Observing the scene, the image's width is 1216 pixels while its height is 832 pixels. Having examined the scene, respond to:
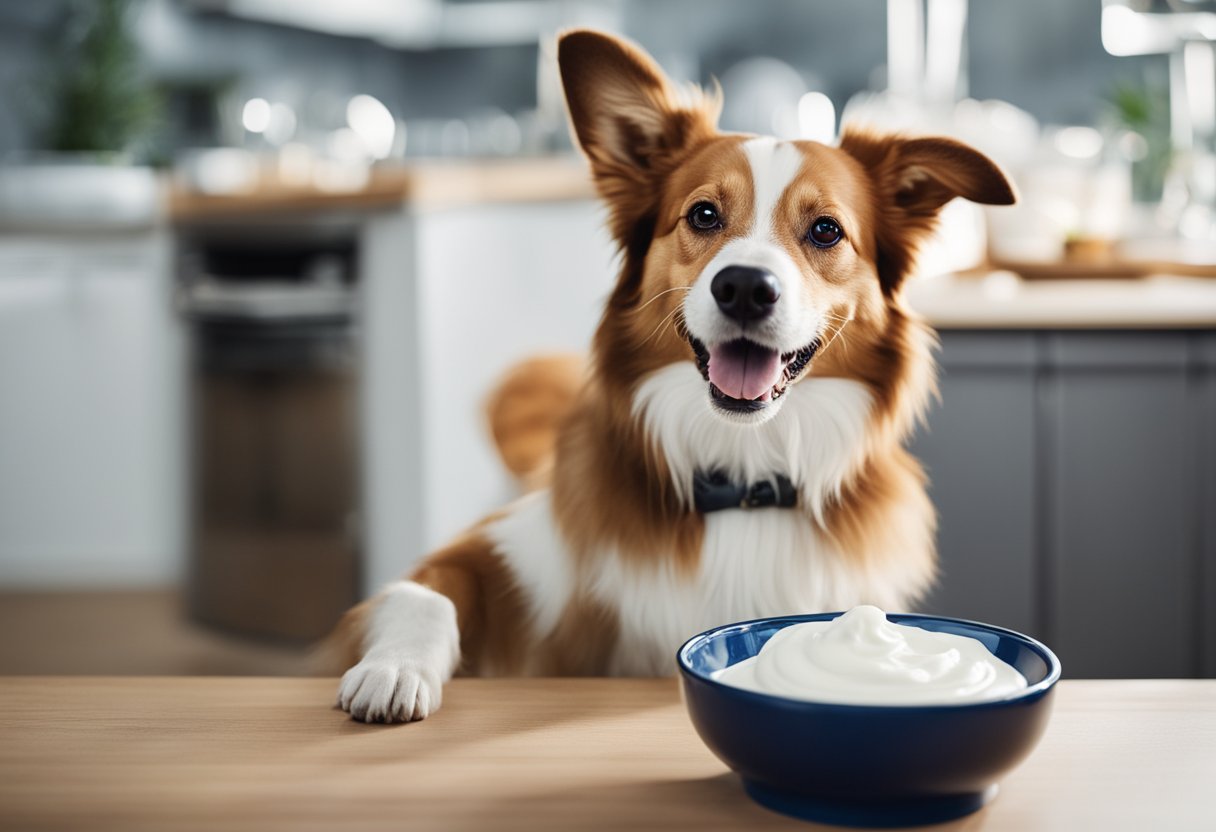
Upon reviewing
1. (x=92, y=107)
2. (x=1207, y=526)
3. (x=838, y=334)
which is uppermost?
(x=92, y=107)

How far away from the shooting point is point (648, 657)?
4.09 feet

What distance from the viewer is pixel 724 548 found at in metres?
1.21

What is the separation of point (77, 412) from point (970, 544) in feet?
9.39

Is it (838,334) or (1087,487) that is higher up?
(838,334)

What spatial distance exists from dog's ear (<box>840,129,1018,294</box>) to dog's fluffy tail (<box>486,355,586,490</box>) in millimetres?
822

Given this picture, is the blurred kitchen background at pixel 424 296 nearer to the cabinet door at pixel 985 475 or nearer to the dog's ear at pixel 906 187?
the cabinet door at pixel 985 475

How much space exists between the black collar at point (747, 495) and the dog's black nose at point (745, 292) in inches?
7.2

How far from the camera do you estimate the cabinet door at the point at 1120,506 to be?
2.14 meters

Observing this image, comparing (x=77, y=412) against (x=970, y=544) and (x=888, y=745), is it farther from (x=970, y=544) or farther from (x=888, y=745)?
(x=888, y=745)

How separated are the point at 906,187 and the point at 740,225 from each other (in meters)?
0.22

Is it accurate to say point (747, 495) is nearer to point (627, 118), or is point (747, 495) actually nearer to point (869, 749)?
point (627, 118)

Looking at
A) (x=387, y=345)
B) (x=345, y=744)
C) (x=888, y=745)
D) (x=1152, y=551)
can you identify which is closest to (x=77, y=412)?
(x=387, y=345)

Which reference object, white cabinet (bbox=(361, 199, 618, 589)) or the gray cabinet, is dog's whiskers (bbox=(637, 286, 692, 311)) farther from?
white cabinet (bbox=(361, 199, 618, 589))

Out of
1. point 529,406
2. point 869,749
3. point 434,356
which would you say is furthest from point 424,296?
point 869,749
